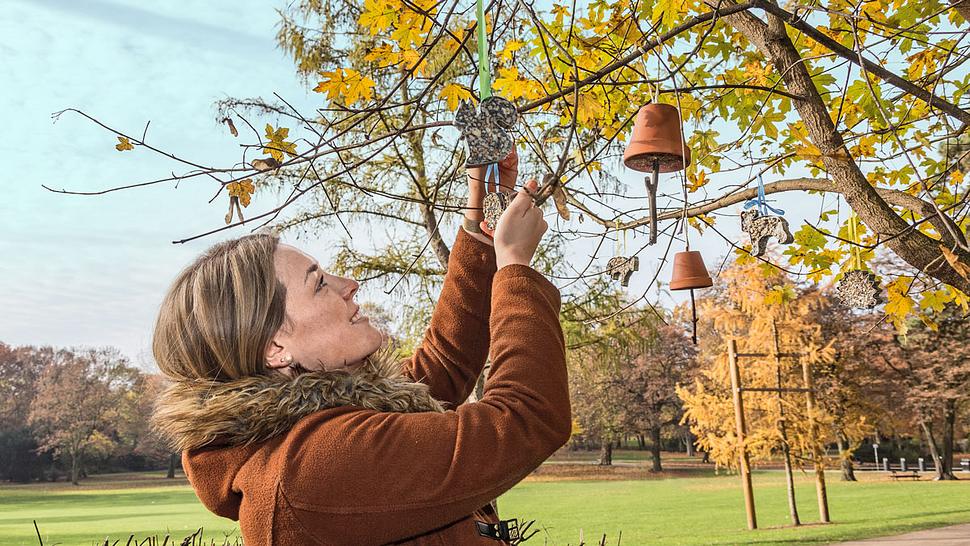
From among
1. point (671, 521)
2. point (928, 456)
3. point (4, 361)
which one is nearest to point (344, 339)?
point (671, 521)

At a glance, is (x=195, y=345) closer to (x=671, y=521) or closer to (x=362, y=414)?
(x=362, y=414)

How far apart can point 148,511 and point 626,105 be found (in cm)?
1758

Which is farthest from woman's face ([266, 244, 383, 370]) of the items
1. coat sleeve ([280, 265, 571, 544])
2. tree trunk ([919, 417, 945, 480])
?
tree trunk ([919, 417, 945, 480])

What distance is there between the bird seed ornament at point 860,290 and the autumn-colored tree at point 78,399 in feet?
69.2

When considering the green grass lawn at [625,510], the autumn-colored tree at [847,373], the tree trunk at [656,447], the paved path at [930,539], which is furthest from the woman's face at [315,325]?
the tree trunk at [656,447]

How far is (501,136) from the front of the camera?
4.01 ft

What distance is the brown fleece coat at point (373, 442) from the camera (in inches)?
39.8

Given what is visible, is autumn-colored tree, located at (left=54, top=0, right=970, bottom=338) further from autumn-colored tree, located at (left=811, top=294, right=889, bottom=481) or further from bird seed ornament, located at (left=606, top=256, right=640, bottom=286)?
autumn-colored tree, located at (left=811, top=294, right=889, bottom=481)

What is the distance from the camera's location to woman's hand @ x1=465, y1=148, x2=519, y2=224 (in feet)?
4.52

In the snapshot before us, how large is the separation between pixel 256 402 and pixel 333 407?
0.35ft

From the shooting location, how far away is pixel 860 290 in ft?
7.98

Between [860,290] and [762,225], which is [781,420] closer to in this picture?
[860,290]

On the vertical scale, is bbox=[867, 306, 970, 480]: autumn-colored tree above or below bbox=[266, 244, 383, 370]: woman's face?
above

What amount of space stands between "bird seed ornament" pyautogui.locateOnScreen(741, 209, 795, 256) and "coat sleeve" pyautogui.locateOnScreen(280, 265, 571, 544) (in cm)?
108
